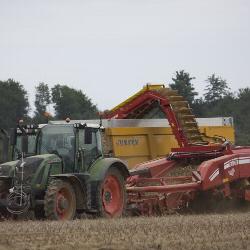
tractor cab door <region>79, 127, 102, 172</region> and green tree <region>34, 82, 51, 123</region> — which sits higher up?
green tree <region>34, 82, 51, 123</region>

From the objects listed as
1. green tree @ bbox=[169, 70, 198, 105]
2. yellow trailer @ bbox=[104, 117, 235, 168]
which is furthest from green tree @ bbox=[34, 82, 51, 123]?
yellow trailer @ bbox=[104, 117, 235, 168]

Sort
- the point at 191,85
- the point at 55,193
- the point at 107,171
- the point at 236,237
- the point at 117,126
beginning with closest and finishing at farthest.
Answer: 1. the point at 236,237
2. the point at 55,193
3. the point at 107,171
4. the point at 117,126
5. the point at 191,85

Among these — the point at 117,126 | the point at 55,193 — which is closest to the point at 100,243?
the point at 55,193

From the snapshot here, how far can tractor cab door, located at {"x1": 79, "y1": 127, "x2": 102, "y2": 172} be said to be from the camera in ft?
37.9

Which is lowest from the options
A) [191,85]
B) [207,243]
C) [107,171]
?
[207,243]

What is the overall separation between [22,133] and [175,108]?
6067mm

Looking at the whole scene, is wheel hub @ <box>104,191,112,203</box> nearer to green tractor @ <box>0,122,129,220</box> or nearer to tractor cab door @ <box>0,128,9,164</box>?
green tractor @ <box>0,122,129,220</box>

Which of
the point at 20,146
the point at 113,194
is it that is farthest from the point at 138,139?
the point at 20,146

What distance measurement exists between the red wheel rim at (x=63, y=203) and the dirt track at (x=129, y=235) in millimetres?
836

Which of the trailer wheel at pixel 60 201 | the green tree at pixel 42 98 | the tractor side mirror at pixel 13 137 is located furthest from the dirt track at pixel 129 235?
the green tree at pixel 42 98

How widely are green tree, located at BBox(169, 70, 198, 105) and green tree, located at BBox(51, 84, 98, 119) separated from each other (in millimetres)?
7453

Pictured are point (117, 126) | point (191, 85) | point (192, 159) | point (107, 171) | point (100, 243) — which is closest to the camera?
point (100, 243)

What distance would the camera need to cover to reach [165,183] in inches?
526

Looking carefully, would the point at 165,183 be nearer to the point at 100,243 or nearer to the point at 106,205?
the point at 106,205
